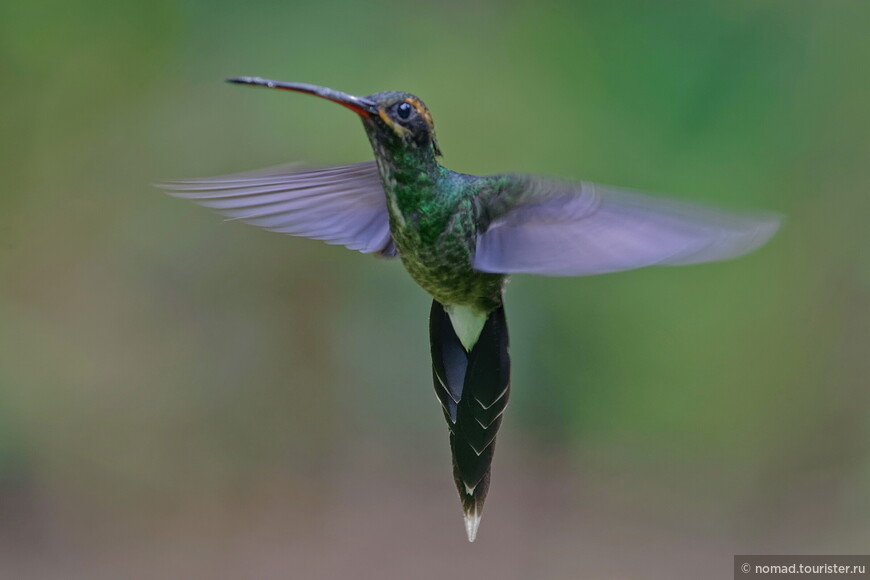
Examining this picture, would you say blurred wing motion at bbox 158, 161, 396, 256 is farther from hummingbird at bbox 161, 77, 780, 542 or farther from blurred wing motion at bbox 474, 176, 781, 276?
blurred wing motion at bbox 474, 176, 781, 276

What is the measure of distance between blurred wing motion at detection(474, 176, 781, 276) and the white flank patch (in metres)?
0.13

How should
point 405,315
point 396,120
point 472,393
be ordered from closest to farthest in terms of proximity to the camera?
point 396,120, point 472,393, point 405,315

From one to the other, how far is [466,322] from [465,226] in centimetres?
15

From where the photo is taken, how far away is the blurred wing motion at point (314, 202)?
3.23 ft

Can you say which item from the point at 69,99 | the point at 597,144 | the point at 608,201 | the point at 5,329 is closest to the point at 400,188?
the point at 608,201

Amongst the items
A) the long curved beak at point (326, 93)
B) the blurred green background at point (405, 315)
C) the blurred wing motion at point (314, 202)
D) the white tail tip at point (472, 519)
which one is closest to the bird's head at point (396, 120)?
the long curved beak at point (326, 93)

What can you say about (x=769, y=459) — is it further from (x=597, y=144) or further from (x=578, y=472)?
(x=597, y=144)

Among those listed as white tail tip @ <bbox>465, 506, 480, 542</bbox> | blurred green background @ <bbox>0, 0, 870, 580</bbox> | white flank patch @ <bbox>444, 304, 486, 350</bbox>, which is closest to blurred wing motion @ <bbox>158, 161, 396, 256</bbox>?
white flank patch @ <bbox>444, 304, 486, 350</bbox>

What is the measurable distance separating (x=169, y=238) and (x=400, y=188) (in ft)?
4.97

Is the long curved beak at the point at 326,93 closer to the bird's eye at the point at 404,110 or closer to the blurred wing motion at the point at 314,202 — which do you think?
the bird's eye at the point at 404,110

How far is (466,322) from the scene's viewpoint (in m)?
1.04

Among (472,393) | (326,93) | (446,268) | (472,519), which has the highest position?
(326,93)

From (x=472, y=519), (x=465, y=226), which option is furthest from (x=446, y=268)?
(x=472, y=519)

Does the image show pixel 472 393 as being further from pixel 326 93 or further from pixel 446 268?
pixel 326 93
